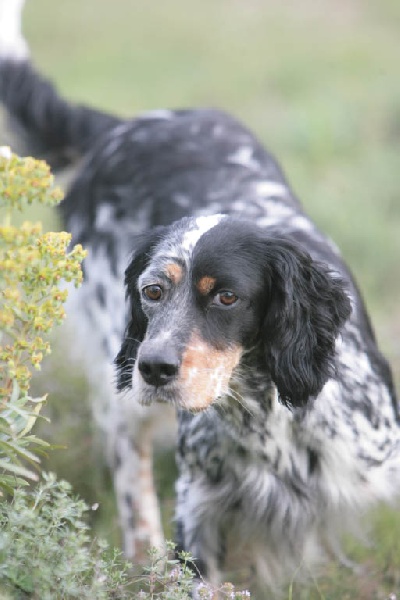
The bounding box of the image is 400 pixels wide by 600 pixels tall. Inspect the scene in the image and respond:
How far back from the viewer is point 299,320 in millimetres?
3174

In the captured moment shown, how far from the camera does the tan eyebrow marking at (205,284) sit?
3.04 metres

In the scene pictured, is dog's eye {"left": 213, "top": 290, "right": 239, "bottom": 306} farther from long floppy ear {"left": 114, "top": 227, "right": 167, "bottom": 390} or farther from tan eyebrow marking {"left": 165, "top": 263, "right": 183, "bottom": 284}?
long floppy ear {"left": 114, "top": 227, "right": 167, "bottom": 390}

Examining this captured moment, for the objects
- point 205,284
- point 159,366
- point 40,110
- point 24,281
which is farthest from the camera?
point 40,110

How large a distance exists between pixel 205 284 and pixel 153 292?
0.60 feet

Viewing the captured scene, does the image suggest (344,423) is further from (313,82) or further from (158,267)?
(313,82)

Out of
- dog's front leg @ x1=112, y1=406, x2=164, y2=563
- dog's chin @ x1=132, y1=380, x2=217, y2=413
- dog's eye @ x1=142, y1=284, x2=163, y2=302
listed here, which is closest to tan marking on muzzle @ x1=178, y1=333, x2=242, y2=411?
dog's chin @ x1=132, y1=380, x2=217, y2=413

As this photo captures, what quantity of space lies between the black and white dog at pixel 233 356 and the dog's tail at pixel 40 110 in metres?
0.46

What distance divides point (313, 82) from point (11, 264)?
8.34 metres

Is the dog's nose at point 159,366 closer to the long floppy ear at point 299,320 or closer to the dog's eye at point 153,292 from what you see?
the dog's eye at point 153,292

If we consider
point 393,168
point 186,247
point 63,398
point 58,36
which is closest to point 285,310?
point 186,247

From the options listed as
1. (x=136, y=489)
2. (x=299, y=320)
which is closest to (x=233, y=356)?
(x=299, y=320)

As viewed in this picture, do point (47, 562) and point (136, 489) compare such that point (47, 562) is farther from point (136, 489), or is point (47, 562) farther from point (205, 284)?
point (136, 489)

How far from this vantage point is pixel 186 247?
3.14m

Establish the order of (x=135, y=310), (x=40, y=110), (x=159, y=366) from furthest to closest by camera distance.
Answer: (x=40, y=110)
(x=135, y=310)
(x=159, y=366)
